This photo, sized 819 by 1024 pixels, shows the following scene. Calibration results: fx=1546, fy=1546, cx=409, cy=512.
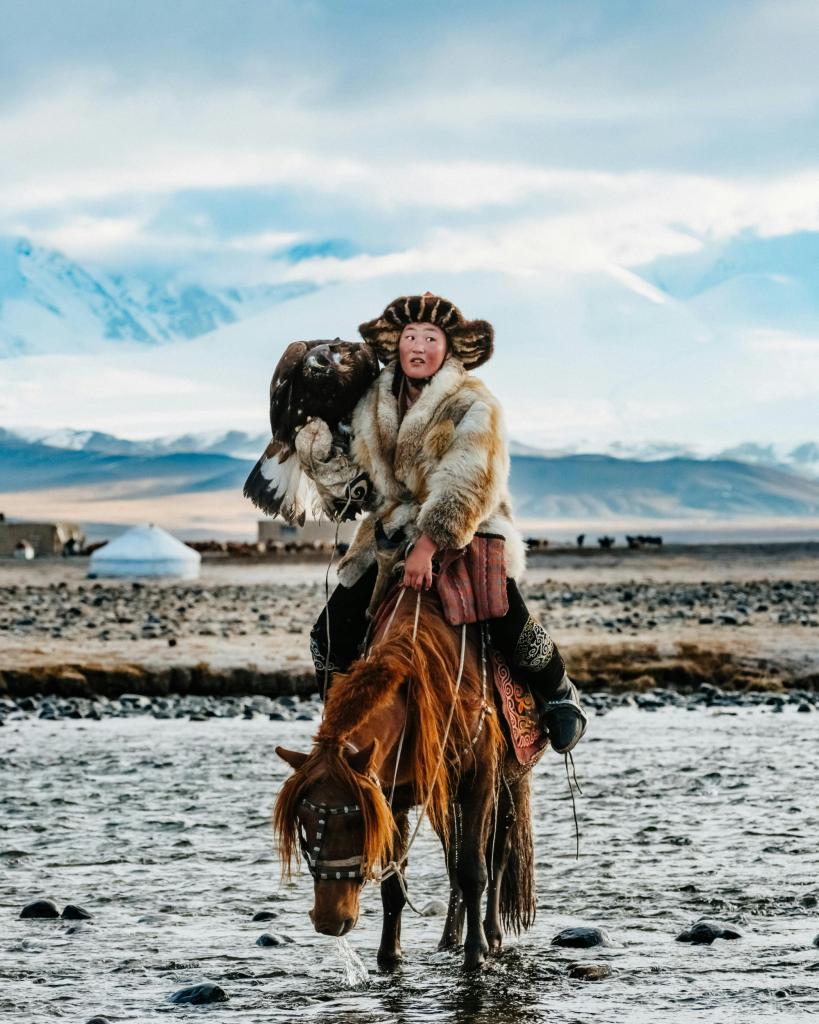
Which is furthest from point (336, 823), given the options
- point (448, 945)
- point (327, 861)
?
point (448, 945)

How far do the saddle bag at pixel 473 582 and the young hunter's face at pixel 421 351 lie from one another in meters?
0.71

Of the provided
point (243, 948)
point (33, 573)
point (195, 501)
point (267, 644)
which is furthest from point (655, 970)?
point (195, 501)

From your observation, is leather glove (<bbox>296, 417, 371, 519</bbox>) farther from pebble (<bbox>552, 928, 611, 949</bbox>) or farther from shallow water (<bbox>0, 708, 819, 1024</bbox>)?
pebble (<bbox>552, 928, 611, 949</bbox>)

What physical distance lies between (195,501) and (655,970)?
179273 mm

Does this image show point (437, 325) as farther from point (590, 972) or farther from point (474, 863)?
point (590, 972)

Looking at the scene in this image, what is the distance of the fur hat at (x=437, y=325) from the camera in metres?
6.09

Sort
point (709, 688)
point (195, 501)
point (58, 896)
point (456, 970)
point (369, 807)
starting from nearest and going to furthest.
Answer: point (369, 807) → point (456, 970) → point (58, 896) → point (709, 688) → point (195, 501)

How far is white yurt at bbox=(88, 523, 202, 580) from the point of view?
34125 millimetres

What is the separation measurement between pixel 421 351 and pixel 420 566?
92cm

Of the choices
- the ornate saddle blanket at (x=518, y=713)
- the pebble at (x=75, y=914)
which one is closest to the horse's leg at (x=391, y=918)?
the ornate saddle blanket at (x=518, y=713)

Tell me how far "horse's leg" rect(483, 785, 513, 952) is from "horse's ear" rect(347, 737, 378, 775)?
112 cm

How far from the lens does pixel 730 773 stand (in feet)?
31.9

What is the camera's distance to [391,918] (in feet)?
18.6

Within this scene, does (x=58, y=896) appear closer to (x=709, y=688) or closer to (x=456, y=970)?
(x=456, y=970)
